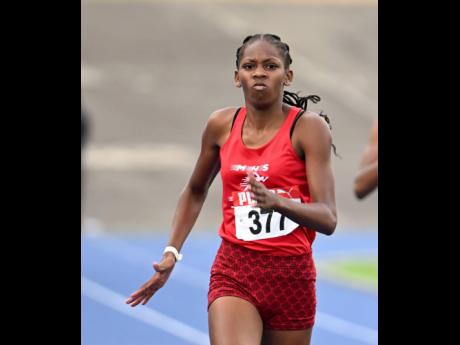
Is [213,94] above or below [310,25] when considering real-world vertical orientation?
below

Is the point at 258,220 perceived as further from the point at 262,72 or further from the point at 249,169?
the point at 262,72

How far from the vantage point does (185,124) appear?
24.5 m

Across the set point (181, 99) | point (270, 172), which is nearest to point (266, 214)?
point (270, 172)

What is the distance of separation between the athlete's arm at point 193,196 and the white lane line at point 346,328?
16.1ft

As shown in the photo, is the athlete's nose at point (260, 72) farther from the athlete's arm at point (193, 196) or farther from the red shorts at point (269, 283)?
the red shorts at point (269, 283)

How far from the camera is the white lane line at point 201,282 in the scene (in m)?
11.0

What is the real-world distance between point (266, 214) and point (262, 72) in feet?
2.43

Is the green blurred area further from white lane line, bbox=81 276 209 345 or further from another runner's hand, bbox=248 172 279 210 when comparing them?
another runner's hand, bbox=248 172 279 210

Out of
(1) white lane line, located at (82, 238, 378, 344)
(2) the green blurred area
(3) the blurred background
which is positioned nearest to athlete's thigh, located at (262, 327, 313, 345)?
(1) white lane line, located at (82, 238, 378, 344)
